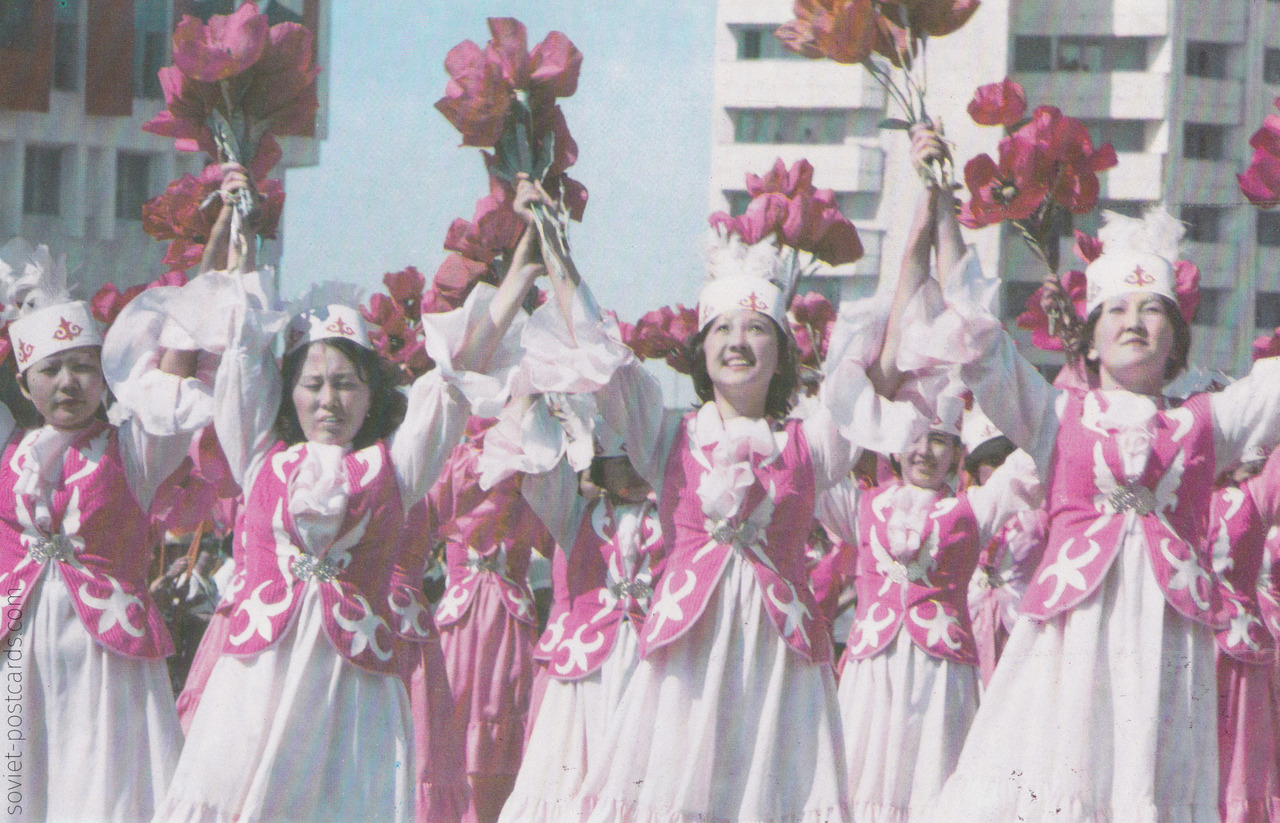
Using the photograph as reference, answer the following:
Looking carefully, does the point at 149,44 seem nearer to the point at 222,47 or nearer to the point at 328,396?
the point at 222,47

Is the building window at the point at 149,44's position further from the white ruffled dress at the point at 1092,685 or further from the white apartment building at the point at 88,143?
the white ruffled dress at the point at 1092,685

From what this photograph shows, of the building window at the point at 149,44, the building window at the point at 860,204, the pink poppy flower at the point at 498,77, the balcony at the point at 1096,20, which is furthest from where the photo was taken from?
the balcony at the point at 1096,20

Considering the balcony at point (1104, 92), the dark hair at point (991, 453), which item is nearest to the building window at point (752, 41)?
the balcony at point (1104, 92)

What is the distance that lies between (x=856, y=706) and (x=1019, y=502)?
1095 mm

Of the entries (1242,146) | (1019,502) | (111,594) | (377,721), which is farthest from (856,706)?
(1242,146)

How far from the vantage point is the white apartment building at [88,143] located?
20.7m

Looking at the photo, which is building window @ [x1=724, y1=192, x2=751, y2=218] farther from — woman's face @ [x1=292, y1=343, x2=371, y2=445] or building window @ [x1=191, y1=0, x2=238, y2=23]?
woman's face @ [x1=292, y1=343, x2=371, y2=445]

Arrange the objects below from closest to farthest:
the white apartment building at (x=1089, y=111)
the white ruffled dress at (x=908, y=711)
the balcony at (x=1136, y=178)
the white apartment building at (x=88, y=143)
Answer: the white ruffled dress at (x=908, y=711) < the white apartment building at (x=88, y=143) < the white apartment building at (x=1089, y=111) < the balcony at (x=1136, y=178)

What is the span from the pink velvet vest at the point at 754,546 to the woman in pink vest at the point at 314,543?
0.59 meters

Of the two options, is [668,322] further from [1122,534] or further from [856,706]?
[1122,534]

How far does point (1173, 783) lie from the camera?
171 inches

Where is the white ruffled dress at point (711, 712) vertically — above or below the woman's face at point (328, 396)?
below

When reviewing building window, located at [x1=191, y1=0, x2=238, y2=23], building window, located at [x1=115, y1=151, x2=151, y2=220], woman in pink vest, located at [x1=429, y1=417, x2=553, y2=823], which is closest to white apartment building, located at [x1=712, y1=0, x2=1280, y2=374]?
building window, located at [x1=115, y1=151, x2=151, y2=220]

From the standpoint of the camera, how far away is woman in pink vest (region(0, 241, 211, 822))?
16.4 ft
